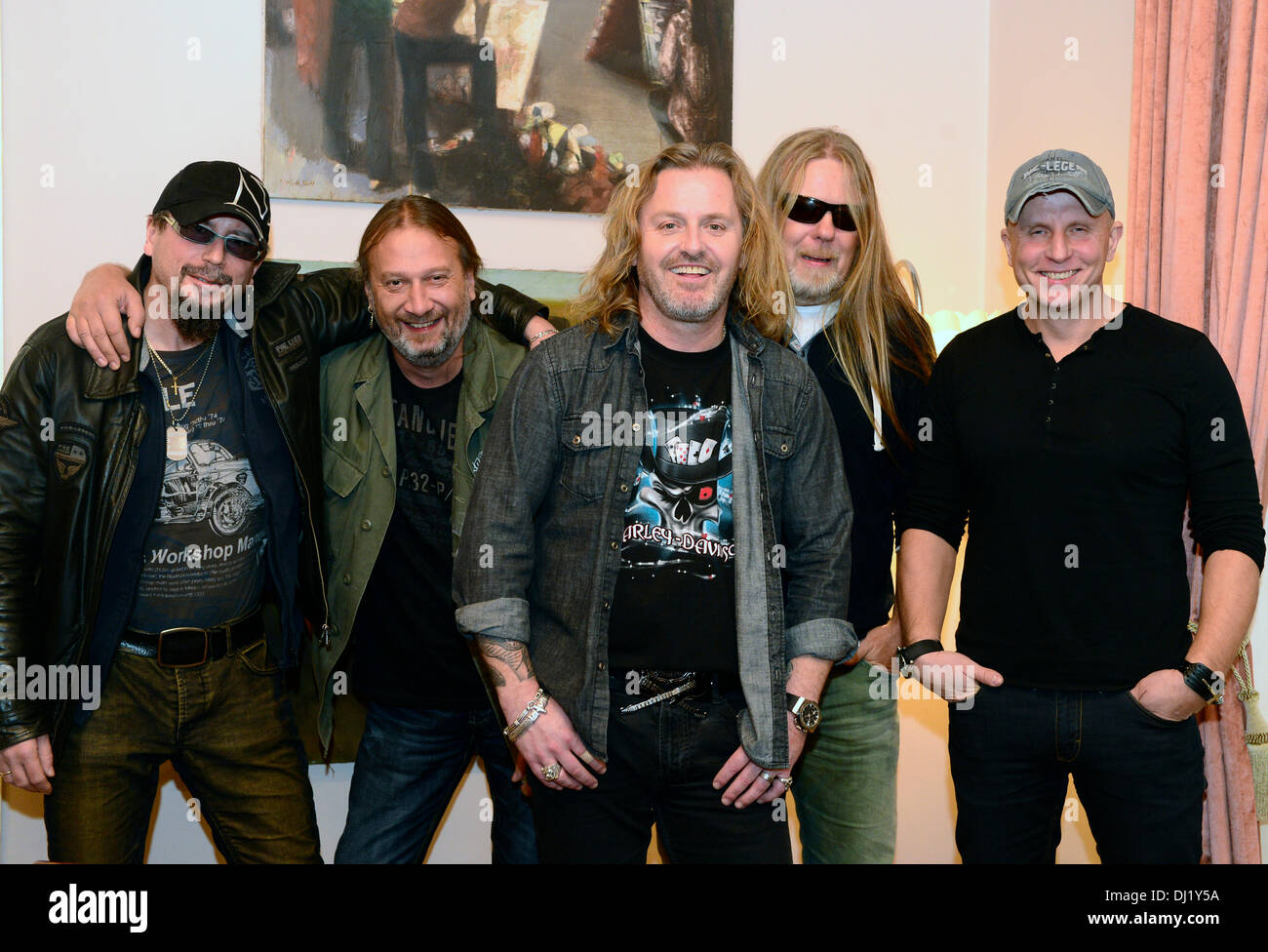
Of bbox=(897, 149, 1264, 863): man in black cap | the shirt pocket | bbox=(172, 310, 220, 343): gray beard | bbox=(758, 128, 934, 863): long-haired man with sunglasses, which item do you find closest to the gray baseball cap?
bbox=(897, 149, 1264, 863): man in black cap

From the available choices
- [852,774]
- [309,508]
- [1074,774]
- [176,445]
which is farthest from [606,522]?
[1074,774]

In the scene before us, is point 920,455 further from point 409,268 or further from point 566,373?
point 409,268

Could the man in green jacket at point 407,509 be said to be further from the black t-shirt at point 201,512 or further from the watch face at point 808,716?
the watch face at point 808,716

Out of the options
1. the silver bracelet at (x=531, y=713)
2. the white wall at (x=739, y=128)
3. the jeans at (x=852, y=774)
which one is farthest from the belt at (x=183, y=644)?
the jeans at (x=852, y=774)

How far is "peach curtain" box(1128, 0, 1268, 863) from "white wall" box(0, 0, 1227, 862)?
0.49 meters

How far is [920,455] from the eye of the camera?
2754 millimetres

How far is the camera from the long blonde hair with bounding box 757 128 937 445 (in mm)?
2816

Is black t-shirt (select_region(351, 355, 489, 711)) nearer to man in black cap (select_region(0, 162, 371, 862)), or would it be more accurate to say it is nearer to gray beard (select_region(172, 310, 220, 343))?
man in black cap (select_region(0, 162, 371, 862))

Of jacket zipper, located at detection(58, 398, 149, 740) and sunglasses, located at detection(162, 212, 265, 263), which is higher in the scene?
sunglasses, located at detection(162, 212, 265, 263)

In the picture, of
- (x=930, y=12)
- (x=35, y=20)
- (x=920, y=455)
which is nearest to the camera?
(x=920, y=455)

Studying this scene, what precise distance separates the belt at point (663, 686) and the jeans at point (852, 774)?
0.65m

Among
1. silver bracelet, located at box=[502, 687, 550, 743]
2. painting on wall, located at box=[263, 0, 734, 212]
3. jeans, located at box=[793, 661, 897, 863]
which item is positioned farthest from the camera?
painting on wall, located at box=[263, 0, 734, 212]
